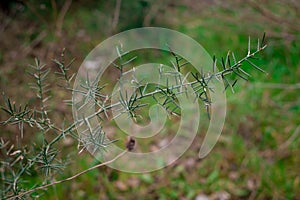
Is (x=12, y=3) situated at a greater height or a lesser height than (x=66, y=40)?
greater

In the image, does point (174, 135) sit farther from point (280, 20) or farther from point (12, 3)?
point (12, 3)

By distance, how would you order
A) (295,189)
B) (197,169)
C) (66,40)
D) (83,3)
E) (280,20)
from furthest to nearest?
(83,3) → (66,40) → (280,20) → (197,169) → (295,189)

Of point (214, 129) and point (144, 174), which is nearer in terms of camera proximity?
point (144, 174)

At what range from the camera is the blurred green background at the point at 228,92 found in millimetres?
2588

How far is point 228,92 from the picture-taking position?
3.10 meters

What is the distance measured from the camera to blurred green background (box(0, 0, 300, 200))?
8.49 ft

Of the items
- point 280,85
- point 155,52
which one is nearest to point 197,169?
point 280,85

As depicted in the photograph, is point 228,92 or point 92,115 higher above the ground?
point 228,92

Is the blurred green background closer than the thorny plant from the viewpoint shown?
No

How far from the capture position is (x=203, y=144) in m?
3.03

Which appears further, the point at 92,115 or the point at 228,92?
the point at 228,92

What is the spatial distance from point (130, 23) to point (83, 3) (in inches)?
19.1

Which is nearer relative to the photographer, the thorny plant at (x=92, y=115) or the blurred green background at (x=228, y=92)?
the thorny plant at (x=92, y=115)

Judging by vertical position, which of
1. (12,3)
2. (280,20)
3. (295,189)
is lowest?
(295,189)
